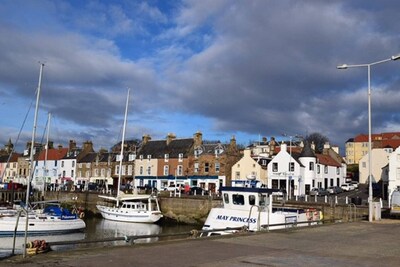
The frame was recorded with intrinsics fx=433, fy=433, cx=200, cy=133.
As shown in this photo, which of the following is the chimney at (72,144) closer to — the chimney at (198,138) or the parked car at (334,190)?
the chimney at (198,138)

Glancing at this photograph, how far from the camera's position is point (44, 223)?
3578cm

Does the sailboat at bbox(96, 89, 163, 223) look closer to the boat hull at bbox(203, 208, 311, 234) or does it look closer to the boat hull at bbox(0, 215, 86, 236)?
the boat hull at bbox(0, 215, 86, 236)

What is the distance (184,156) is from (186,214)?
22766 millimetres

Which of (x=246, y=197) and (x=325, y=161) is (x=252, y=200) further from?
(x=325, y=161)

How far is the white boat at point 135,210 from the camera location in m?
49.2

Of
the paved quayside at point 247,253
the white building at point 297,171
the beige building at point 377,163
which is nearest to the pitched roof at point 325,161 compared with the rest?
the white building at point 297,171

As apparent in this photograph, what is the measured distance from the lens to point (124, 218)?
1970 inches

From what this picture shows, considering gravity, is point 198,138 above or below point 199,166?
above

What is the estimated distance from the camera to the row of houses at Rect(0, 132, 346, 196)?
68500 mm

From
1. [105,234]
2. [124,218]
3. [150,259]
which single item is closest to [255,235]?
[150,259]

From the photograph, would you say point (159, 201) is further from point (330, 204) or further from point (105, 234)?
point (330, 204)

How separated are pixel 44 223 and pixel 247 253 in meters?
27.1

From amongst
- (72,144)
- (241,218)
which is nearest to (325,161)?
(241,218)

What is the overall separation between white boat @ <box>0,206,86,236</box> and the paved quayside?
22.6 m
